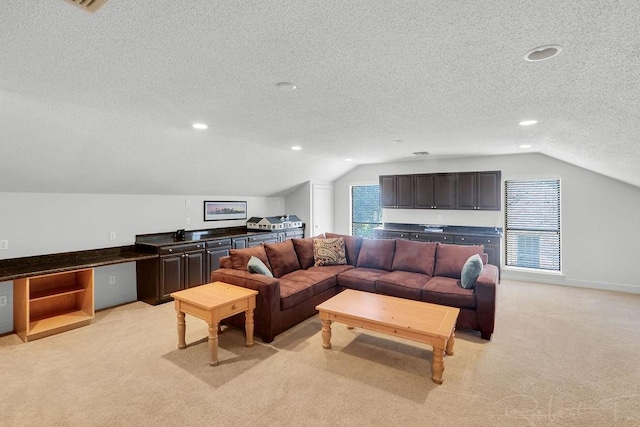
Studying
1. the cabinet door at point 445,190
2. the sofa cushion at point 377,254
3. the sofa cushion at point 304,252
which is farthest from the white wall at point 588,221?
the sofa cushion at point 304,252

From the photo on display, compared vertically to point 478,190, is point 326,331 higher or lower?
lower

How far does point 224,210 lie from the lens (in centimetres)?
625

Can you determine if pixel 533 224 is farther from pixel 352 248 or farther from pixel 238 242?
pixel 238 242

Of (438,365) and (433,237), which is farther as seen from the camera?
(433,237)

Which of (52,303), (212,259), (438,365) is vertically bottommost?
(438,365)

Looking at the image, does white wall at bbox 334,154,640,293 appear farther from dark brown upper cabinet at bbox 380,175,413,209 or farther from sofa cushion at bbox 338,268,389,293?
sofa cushion at bbox 338,268,389,293

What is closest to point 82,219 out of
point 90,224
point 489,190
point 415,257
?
point 90,224

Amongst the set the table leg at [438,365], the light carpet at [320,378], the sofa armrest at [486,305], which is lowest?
the light carpet at [320,378]

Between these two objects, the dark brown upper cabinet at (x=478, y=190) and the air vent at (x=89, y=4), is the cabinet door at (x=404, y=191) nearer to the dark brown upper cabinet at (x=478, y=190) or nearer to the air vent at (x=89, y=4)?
the dark brown upper cabinet at (x=478, y=190)

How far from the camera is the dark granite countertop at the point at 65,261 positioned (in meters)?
3.41

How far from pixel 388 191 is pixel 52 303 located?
19.5 feet

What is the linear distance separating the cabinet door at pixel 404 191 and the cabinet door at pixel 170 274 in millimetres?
4486

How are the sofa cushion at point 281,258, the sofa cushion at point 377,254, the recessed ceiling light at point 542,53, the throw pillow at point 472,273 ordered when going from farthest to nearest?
the sofa cushion at point 377,254, the sofa cushion at point 281,258, the throw pillow at point 472,273, the recessed ceiling light at point 542,53

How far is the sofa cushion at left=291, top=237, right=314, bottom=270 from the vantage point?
4.71m
